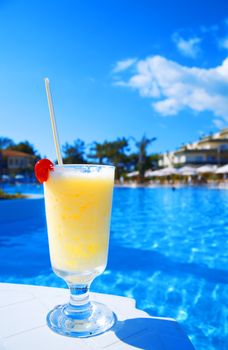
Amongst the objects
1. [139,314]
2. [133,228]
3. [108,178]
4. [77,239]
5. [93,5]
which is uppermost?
[93,5]

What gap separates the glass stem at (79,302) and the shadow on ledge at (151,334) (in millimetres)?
206

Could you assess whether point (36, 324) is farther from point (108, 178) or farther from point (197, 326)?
point (197, 326)

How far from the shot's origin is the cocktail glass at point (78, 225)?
1.47m

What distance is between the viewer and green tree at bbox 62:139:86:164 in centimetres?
4904

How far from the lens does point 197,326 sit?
2.86m

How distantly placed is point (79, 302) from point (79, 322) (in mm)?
129

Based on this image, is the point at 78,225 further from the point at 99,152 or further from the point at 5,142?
the point at 5,142

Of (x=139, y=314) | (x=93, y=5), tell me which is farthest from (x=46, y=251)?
(x=93, y=5)

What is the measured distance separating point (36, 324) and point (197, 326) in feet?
6.16

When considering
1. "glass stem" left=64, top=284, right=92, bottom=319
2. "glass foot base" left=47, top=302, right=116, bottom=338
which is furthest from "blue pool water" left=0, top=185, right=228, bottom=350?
"glass stem" left=64, top=284, right=92, bottom=319

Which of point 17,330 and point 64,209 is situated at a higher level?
point 64,209

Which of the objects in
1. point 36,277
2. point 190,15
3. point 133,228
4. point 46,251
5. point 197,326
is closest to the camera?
point 197,326

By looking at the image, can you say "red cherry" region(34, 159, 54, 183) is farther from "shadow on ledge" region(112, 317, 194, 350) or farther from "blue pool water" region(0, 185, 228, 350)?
"blue pool water" region(0, 185, 228, 350)

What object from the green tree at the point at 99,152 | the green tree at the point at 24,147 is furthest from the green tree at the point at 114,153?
the green tree at the point at 24,147
